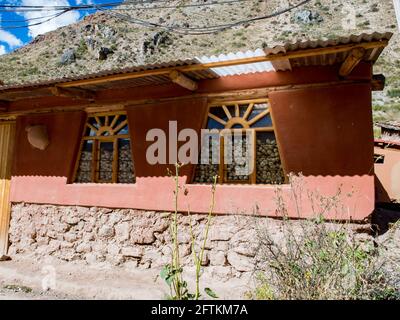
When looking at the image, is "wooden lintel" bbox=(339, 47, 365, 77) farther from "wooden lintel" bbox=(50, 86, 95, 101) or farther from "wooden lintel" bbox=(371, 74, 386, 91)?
"wooden lintel" bbox=(50, 86, 95, 101)

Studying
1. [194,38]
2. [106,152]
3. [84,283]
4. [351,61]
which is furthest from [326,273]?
[194,38]

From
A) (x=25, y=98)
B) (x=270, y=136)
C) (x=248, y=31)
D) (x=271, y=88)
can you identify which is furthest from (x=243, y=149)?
(x=248, y=31)

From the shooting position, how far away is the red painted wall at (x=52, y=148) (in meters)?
7.29

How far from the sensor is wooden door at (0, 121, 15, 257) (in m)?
8.00

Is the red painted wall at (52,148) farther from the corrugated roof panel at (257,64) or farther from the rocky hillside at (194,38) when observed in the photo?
the rocky hillside at (194,38)

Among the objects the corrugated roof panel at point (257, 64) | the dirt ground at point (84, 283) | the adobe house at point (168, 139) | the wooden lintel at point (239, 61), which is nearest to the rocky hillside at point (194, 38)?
the adobe house at point (168, 139)

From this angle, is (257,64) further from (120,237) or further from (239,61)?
(120,237)

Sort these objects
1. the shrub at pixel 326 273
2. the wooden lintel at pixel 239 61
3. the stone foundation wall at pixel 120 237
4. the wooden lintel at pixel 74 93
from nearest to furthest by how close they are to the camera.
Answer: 1. the shrub at pixel 326 273
2. the wooden lintel at pixel 239 61
3. the stone foundation wall at pixel 120 237
4. the wooden lintel at pixel 74 93

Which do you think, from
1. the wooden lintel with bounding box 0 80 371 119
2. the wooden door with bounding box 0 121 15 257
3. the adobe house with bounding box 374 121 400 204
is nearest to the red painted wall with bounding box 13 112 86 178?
the wooden lintel with bounding box 0 80 371 119

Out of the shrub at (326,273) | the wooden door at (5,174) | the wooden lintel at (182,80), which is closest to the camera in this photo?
the shrub at (326,273)

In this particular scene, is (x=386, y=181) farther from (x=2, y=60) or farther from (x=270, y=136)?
(x=2, y=60)

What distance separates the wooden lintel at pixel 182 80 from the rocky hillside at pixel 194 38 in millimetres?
31578

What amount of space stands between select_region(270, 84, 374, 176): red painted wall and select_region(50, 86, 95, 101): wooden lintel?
385 cm

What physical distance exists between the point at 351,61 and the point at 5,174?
8149mm
